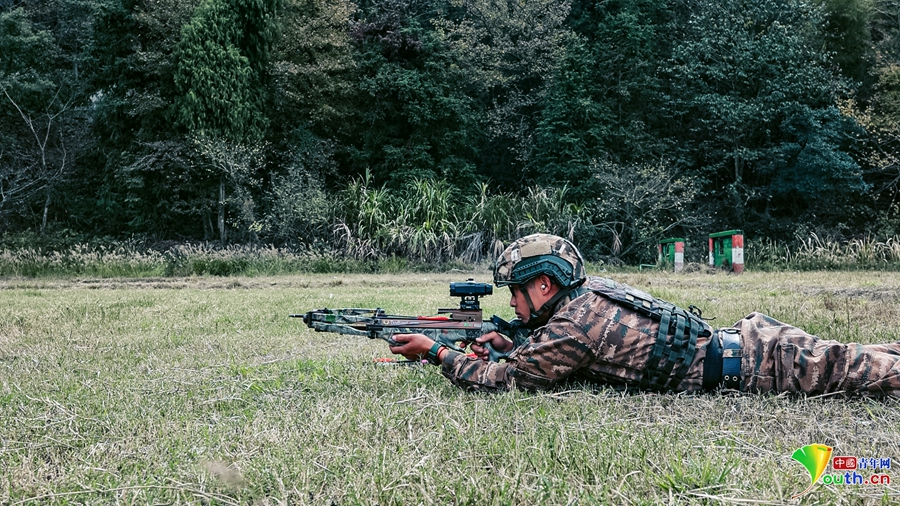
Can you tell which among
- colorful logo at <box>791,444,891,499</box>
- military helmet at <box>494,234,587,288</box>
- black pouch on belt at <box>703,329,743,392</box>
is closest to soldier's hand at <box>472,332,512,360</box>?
A: military helmet at <box>494,234,587,288</box>

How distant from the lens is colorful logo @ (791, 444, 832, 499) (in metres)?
2.29

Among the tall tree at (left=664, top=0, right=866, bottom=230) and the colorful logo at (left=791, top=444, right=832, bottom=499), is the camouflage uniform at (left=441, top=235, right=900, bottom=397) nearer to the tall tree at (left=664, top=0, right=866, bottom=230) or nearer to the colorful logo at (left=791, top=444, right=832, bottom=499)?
the colorful logo at (left=791, top=444, right=832, bottom=499)

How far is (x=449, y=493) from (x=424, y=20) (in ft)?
93.7

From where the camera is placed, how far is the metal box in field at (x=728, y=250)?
15.6 m

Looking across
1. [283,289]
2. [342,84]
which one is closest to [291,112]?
[342,84]

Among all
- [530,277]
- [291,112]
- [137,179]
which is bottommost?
[530,277]

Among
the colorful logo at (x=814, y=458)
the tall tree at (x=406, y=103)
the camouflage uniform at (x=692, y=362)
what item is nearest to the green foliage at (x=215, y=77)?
the tall tree at (x=406, y=103)

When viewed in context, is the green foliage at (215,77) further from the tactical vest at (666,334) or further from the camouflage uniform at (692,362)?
the tactical vest at (666,334)

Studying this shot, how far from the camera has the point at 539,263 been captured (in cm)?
351

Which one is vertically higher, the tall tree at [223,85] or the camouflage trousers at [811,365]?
the tall tree at [223,85]

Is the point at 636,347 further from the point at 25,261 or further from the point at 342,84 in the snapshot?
the point at 342,84

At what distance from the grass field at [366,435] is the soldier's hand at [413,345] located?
19 centimetres

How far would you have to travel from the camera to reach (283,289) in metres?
11.7

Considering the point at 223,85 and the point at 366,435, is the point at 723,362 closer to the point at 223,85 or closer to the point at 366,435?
the point at 366,435
